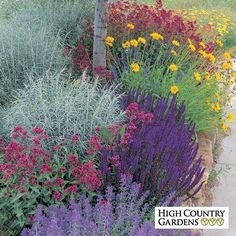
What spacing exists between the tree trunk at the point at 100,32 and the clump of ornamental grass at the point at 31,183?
1756 mm

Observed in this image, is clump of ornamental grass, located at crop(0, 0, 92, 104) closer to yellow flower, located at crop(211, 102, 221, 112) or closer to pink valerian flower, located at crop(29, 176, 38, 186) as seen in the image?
pink valerian flower, located at crop(29, 176, 38, 186)

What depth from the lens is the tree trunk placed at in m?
4.50

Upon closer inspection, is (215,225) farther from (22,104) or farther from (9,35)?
(9,35)

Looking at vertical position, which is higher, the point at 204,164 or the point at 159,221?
the point at 159,221

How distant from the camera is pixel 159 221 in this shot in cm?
269

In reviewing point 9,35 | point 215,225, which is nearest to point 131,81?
point 9,35

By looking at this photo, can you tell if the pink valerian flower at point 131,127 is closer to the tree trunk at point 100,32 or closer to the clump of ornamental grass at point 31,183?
the clump of ornamental grass at point 31,183

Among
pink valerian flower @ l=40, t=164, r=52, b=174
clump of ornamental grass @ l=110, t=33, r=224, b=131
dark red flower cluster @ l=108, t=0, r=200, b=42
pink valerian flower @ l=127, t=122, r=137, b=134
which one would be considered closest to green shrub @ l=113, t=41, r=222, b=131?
clump of ornamental grass @ l=110, t=33, r=224, b=131

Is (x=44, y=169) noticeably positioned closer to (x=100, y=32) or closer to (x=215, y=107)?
(x=100, y=32)

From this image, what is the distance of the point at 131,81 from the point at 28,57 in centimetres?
100

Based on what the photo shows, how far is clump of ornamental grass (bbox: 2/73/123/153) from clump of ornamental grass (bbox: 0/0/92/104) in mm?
448

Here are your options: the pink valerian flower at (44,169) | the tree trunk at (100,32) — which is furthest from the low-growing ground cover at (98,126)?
the tree trunk at (100,32)

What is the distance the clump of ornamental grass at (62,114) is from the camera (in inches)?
136

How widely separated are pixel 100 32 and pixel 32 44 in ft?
2.24
